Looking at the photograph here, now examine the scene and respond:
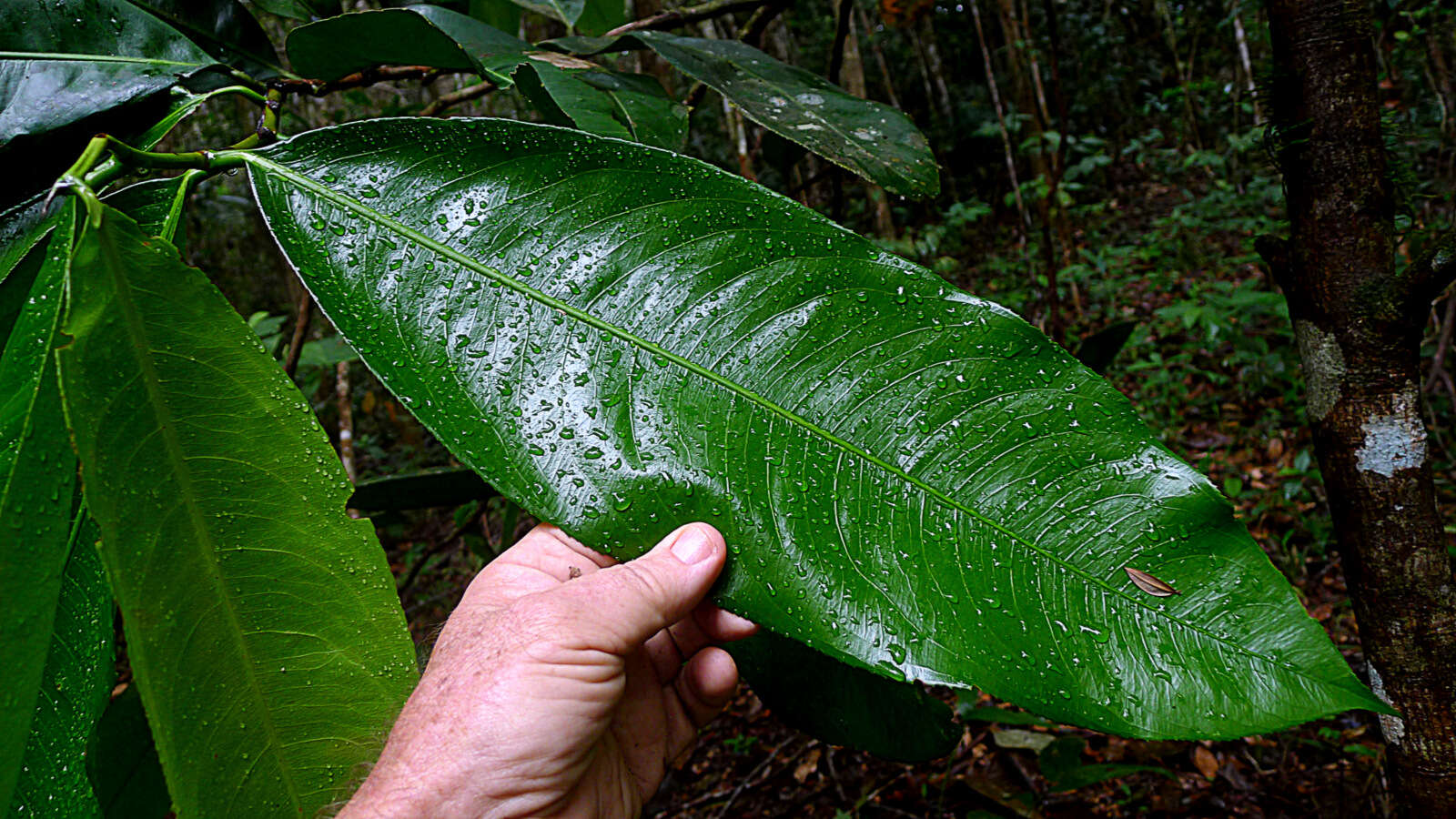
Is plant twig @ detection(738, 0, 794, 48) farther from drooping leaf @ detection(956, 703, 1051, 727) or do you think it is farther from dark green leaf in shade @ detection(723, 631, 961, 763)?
drooping leaf @ detection(956, 703, 1051, 727)

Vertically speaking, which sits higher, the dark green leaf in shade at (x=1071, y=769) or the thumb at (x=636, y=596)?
the thumb at (x=636, y=596)

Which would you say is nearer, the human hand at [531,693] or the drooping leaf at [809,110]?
the human hand at [531,693]

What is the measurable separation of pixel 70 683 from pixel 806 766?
2.11 meters

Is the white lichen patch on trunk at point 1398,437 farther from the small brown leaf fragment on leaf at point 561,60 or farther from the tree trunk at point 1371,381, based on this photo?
the small brown leaf fragment on leaf at point 561,60

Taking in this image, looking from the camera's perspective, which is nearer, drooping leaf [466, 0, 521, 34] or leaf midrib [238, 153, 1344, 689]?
leaf midrib [238, 153, 1344, 689]

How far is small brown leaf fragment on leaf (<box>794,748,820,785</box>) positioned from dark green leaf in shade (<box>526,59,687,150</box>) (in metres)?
2.03

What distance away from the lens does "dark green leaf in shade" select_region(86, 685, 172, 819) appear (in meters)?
0.73

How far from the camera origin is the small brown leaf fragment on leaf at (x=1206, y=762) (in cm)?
194

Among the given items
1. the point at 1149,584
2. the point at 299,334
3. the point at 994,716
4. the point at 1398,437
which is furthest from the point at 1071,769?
the point at 299,334

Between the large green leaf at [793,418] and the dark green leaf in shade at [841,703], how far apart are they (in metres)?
0.35

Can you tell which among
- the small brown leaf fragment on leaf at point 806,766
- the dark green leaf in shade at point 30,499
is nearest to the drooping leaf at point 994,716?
the small brown leaf fragment on leaf at point 806,766

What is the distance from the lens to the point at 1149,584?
0.48 metres

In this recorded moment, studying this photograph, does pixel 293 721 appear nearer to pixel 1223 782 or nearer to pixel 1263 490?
pixel 1223 782

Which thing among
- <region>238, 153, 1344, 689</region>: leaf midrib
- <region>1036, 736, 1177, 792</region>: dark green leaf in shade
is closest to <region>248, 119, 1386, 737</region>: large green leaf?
<region>238, 153, 1344, 689</region>: leaf midrib
